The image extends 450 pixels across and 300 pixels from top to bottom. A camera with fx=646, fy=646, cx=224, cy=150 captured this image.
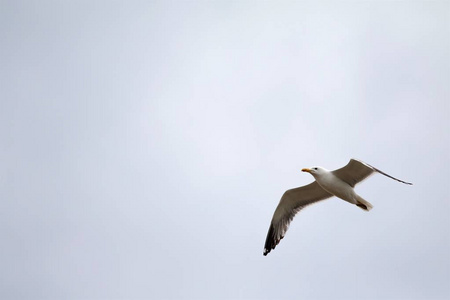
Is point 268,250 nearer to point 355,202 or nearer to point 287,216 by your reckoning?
point 287,216

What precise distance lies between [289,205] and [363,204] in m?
1.94

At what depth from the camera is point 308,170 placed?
13.8 m

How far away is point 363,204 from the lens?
1336cm

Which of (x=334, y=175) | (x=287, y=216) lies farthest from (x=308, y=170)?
(x=287, y=216)

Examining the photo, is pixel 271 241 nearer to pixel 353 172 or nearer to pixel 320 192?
pixel 320 192

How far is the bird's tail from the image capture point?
43.5 feet

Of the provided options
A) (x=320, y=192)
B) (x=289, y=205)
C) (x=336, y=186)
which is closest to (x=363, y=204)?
(x=336, y=186)

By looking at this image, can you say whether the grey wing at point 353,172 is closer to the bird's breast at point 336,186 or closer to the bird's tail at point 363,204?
the bird's breast at point 336,186

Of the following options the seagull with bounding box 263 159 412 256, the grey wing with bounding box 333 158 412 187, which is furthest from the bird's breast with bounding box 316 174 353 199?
the grey wing with bounding box 333 158 412 187

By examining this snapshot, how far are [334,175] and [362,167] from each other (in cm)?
62

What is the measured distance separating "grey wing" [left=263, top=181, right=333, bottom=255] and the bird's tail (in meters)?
1.13

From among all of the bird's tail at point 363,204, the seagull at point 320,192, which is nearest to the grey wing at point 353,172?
the seagull at point 320,192

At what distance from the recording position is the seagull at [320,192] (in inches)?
520

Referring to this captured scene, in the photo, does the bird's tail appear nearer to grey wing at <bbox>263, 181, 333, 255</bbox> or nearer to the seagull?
the seagull
